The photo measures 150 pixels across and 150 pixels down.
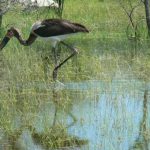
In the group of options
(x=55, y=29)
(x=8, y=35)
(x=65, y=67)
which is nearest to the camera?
(x=55, y=29)

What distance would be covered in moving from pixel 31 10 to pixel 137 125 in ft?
40.8

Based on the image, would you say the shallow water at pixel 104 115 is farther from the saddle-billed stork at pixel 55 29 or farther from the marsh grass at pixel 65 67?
the saddle-billed stork at pixel 55 29

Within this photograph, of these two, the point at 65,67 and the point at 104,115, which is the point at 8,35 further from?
the point at 104,115

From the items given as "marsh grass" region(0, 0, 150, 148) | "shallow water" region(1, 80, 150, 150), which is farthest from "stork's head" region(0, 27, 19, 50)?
"shallow water" region(1, 80, 150, 150)

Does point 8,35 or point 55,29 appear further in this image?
point 8,35

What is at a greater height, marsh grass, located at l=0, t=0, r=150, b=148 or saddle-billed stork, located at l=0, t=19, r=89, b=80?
saddle-billed stork, located at l=0, t=19, r=89, b=80

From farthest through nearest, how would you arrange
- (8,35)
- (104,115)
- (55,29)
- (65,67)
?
(65,67) < (8,35) < (55,29) < (104,115)

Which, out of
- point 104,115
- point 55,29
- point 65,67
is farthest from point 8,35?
point 104,115

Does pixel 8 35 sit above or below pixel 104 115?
above

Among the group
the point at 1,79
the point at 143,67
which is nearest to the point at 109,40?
the point at 143,67

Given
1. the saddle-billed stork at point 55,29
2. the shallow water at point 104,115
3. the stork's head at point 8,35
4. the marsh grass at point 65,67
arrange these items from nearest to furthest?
1. the shallow water at point 104,115
2. the marsh grass at point 65,67
3. the saddle-billed stork at point 55,29
4. the stork's head at point 8,35

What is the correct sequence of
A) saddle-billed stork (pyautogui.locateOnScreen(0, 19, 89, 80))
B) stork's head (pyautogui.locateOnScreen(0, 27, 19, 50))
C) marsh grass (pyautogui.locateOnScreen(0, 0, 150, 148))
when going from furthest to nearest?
stork's head (pyautogui.locateOnScreen(0, 27, 19, 50)) < saddle-billed stork (pyautogui.locateOnScreen(0, 19, 89, 80)) < marsh grass (pyautogui.locateOnScreen(0, 0, 150, 148))

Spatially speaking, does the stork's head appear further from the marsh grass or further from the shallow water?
the shallow water

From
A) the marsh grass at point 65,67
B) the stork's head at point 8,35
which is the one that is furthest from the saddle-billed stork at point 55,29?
the marsh grass at point 65,67
